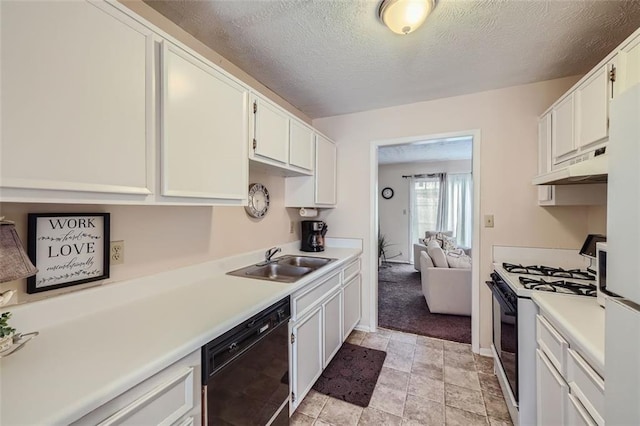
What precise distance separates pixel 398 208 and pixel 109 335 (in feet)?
20.2

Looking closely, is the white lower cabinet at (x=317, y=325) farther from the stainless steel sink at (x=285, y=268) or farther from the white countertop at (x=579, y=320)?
the white countertop at (x=579, y=320)

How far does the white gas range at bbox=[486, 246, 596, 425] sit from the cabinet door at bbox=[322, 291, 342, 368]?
1.18 metres

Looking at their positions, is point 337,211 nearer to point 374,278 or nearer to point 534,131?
point 374,278

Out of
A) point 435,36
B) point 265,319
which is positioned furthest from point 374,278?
point 435,36

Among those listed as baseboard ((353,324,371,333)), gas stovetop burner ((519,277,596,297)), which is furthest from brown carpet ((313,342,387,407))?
gas stovetop burner ((519,277,596,297))

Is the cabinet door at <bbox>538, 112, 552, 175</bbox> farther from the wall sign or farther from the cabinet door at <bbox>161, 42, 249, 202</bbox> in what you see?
the wall sign

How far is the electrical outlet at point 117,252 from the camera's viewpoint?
1198 millimetres

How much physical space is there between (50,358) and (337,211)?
2440mm

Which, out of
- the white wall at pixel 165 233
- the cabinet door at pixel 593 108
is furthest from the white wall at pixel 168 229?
the cabinet door at pixel 593 108

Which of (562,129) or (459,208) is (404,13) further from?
(459,208)

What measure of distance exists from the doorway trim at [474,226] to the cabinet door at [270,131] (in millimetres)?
1198

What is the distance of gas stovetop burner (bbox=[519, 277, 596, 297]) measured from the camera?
56.0 inches

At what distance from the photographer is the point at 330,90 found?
232 centimetres

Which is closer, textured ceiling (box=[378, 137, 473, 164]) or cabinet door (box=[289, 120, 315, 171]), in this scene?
cabinet door (box=[289, 120, 315, 171])
